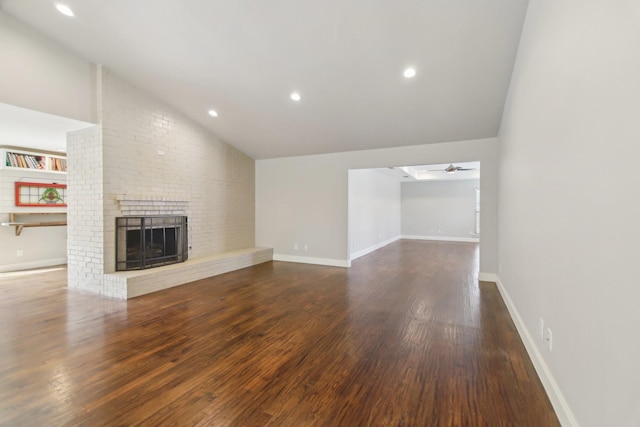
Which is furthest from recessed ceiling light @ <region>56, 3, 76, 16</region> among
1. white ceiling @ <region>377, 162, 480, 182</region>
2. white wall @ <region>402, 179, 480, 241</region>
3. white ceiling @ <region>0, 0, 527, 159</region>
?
white wall @ <region>402, 179, 480, 241</region>

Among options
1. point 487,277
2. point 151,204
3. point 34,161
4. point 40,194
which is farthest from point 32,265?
point 487,277

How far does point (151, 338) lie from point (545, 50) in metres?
4.06

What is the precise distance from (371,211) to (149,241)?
568 cm

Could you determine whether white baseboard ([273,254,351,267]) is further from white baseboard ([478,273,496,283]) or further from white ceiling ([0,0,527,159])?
white ceiling ([0,0,527,159])

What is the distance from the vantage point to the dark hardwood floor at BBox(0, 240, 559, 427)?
1.78 meters

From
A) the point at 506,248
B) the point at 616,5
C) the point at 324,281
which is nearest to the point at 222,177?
the point at 324,281

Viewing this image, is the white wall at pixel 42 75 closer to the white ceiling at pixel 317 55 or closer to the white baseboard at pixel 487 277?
the white ceiling at pixel 317 55

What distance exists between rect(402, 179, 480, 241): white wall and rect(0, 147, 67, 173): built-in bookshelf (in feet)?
34.7

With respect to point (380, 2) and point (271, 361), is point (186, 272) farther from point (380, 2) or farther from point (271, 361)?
point (380, 2)

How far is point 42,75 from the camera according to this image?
3695mm

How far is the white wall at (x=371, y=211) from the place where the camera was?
23.9 feet

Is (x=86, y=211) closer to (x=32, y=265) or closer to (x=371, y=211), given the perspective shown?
(x=32, y=265)

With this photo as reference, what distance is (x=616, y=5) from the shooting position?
1.16 metres

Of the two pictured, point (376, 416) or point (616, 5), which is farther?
point (376, 416)
